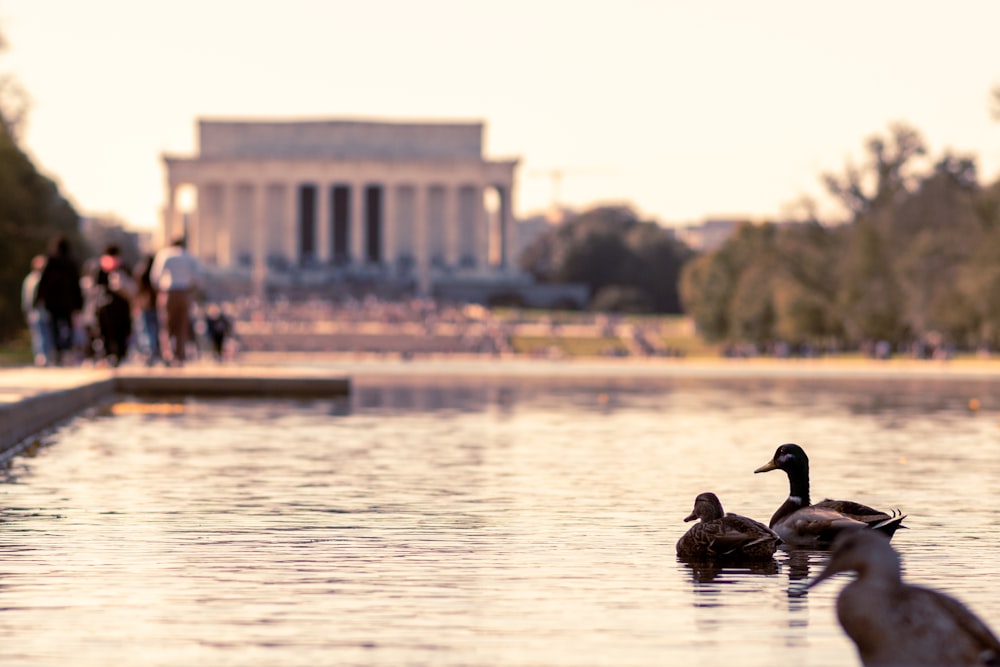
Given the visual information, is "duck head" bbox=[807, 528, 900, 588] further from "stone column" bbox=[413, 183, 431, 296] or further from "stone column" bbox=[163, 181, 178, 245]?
"stone column" bbox=[163, 181, 178, 245]

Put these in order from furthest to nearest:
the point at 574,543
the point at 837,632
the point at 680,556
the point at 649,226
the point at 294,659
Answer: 1. the point at 649,226
2. the point at 574,543
3. the point at 680,556
4. the point at 837,632
5. the point at 294,659

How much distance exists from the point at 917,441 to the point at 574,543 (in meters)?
13.7

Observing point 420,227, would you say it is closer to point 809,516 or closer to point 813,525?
point 809,516

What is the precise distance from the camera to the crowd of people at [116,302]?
37594mm

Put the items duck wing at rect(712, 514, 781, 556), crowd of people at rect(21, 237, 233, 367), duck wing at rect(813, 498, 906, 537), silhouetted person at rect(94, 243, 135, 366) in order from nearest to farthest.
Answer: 1. duck wing at rect(712, 514, 781, 556)
2. duck wing at rect(813, 498, 906, 537)
3. crowd of people at rect(21, 237, 233, 367)
4. silhouetted person at rect(94, 243, 135, 366)

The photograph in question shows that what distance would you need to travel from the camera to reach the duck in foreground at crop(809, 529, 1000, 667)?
8.98 metres

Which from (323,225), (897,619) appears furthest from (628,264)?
(897,619)

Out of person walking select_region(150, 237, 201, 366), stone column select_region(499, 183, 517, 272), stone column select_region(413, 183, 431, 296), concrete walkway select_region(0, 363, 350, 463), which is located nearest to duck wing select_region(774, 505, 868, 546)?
concrete walkway select_region(0, 363, 350, 463)

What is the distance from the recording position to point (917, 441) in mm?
29000

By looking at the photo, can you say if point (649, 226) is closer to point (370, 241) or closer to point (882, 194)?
point (370, 241)

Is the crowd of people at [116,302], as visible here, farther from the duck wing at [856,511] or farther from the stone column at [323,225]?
the stone column at [323,225]

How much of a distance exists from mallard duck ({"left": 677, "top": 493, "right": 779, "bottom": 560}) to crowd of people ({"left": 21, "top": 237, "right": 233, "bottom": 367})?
23.0 meters

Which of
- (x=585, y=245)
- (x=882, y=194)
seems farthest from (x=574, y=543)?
(x=585, y=245)

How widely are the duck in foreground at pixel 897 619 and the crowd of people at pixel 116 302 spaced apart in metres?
28.4
